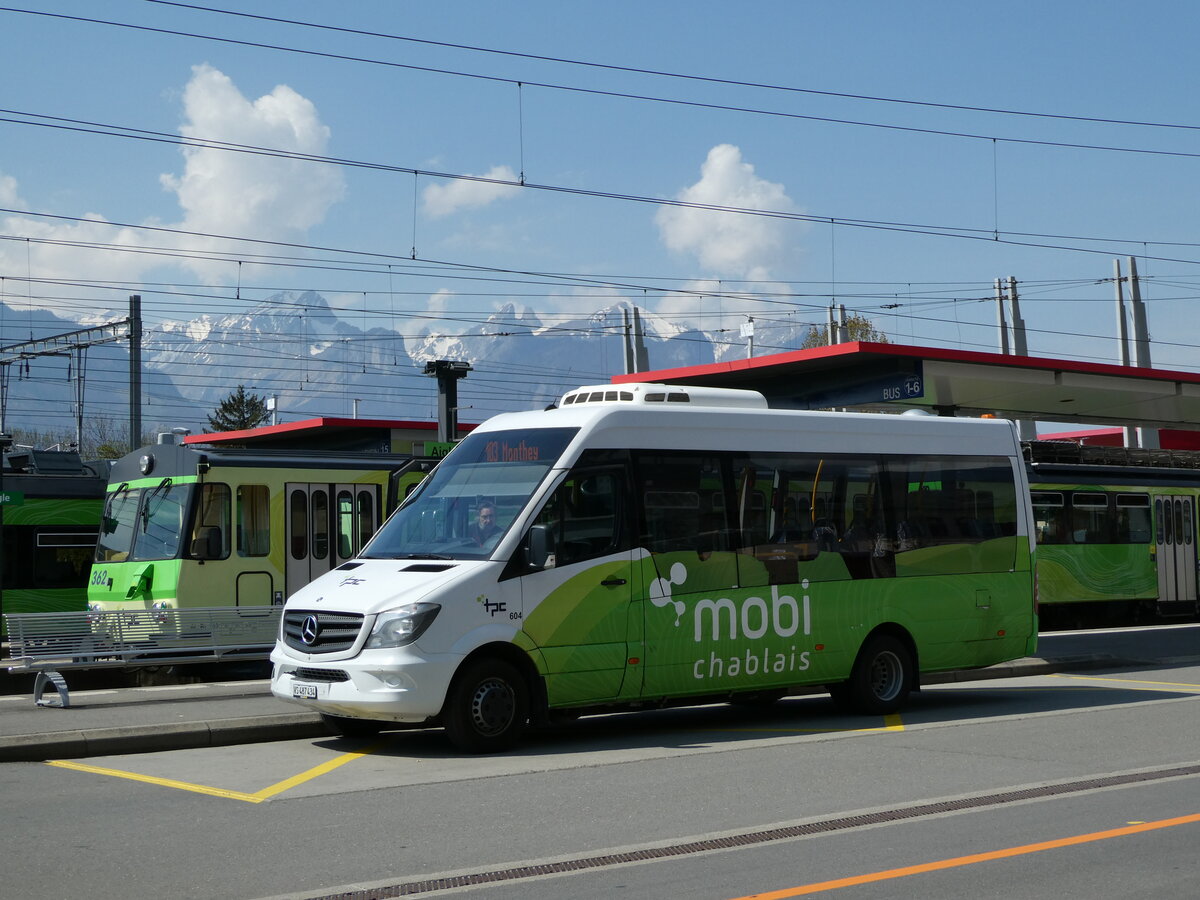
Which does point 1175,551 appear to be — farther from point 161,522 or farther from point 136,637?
point 136,637

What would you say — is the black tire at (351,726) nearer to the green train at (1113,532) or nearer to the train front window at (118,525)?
the train front window at (118,525)

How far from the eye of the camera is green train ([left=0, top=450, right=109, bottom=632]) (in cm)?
2521

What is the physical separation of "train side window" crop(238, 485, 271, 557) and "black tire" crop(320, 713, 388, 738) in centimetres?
827

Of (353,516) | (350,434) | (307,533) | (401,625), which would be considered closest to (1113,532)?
(353,516)

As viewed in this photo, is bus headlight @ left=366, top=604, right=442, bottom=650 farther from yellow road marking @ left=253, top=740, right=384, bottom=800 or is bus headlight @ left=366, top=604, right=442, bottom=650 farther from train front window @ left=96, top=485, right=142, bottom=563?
train front window @ left=96, top=485, right=142, bottom=563

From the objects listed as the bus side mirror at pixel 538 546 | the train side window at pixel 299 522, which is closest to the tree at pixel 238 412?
the train side window at pixel 299 522

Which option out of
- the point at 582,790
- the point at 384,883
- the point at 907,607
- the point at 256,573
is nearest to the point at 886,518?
the point at 907,607

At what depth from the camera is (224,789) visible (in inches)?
378

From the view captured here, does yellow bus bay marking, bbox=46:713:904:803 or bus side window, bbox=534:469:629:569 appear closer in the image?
yellow bus bay marking, bbox=46:713:904:803

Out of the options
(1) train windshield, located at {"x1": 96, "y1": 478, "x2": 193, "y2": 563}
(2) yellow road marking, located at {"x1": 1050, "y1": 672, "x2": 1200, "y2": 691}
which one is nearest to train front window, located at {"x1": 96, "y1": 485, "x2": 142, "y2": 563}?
(1) train windshield, located at {"x1": 96, "y1": 478, "x2": 193, "y2": 563}

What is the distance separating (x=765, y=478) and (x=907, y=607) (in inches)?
85.5

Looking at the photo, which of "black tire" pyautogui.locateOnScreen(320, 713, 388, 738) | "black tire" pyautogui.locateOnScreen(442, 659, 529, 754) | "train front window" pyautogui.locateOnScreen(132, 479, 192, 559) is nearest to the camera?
"black tire" pyautogui.locateOnScreen(442, 659, 529, 754)

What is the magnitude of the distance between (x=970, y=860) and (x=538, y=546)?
484 cm

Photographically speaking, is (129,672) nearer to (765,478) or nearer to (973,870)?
(765,478)
